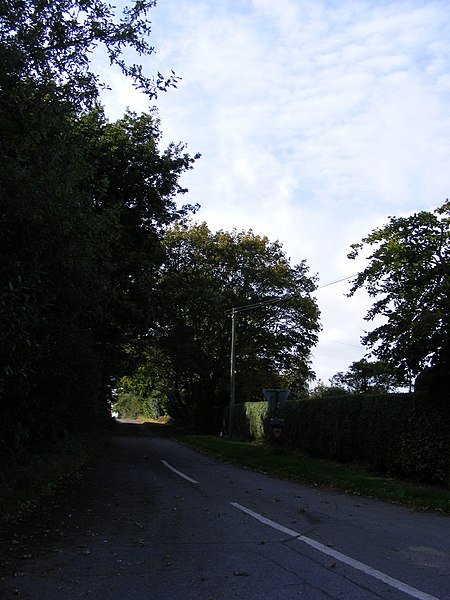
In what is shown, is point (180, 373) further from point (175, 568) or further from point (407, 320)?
point (175, 568)

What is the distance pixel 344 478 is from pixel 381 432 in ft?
7.90

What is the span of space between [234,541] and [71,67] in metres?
7.44

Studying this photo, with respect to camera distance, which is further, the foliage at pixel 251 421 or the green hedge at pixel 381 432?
the foliage at pixel 251 421

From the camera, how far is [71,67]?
884 centimetres

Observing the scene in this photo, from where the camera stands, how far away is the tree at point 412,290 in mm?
13508

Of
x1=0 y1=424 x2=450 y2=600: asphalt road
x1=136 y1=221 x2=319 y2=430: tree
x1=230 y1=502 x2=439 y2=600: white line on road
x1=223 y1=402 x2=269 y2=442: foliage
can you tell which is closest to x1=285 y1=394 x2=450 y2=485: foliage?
x1=0 y1=424 x2=450 y2=600: asphalt road

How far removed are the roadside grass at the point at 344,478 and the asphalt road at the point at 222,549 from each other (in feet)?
2.54

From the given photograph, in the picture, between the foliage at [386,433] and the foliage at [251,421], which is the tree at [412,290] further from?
the foliage at [251,421]

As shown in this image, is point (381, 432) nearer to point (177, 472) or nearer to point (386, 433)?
point (386, 433)

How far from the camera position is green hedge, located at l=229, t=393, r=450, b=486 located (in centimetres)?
1391

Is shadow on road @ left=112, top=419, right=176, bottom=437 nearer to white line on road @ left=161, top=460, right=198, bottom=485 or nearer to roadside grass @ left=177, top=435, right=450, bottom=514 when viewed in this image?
roadside grass @ left=177, top=435, right=450, bottom=514

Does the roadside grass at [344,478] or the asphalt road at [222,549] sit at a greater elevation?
the roadside grass at [344,478]

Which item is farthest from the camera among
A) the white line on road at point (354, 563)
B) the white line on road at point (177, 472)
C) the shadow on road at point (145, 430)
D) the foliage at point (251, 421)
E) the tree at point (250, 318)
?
the shadow on road at point (145, 430)

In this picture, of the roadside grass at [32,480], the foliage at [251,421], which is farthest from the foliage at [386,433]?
the roadside grass at [32,480]
